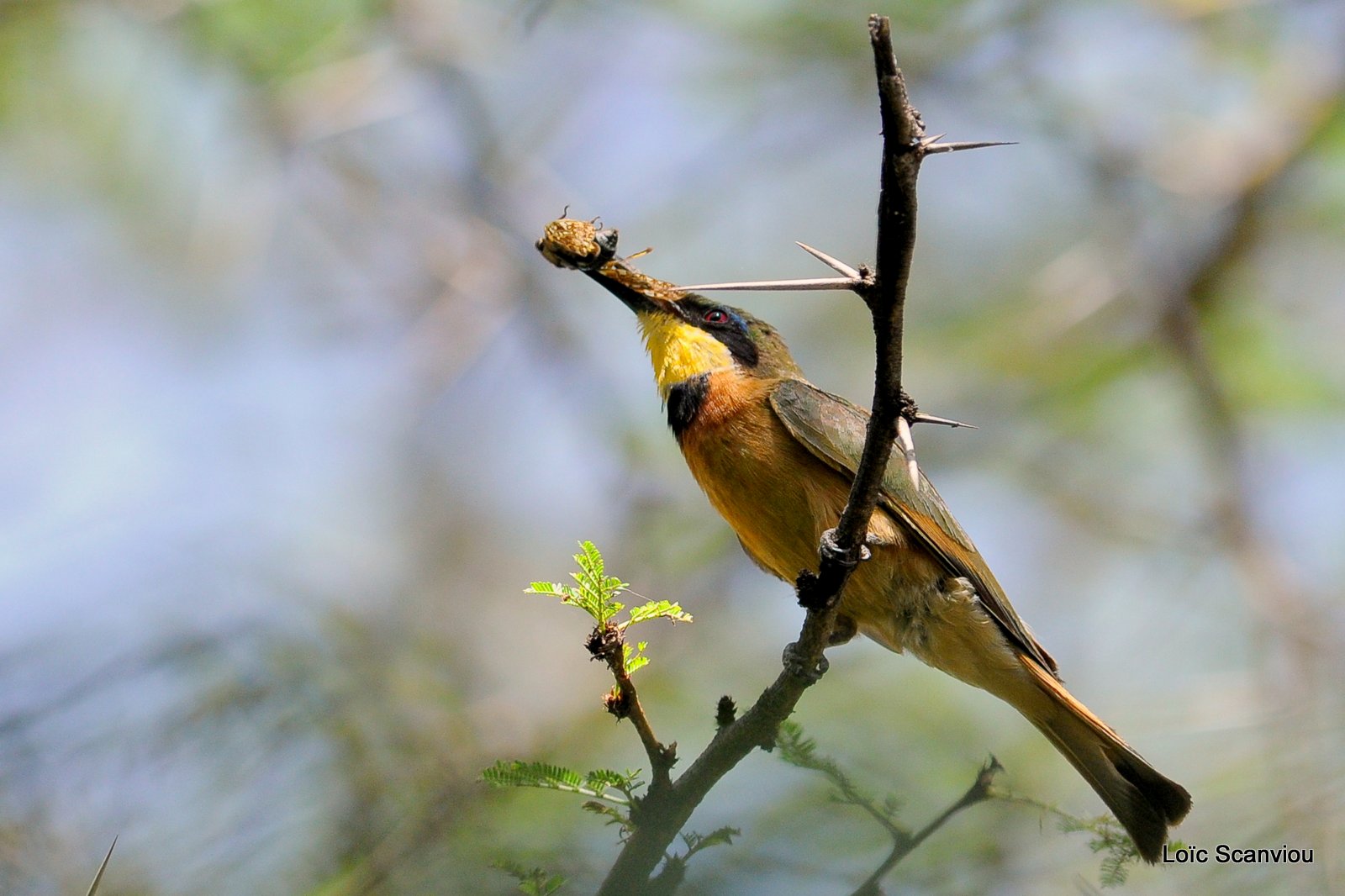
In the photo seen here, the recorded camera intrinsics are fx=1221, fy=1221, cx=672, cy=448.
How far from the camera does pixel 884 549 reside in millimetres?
4684

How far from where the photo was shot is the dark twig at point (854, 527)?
242 cm

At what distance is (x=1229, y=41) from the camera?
9.59m

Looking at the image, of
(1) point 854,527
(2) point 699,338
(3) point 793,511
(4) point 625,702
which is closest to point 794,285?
(1) point 854,527

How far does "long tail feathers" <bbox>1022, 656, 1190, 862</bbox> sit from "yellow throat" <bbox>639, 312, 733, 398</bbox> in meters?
1.91

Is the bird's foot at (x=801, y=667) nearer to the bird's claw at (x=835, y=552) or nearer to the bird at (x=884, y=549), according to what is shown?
the bird's claw at (x=835, y=552)

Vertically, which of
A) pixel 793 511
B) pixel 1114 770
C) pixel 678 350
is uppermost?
pixel 678 350

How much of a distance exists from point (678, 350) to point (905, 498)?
1376 mm


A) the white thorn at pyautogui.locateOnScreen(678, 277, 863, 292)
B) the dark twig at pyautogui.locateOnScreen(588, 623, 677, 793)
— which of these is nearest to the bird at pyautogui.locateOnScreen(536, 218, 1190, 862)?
the dark twig at pyautogui.locateOnScreen(588, 623, 677, 793)

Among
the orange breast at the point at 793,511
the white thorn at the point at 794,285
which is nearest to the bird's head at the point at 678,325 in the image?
the orange breast at the point at 793,511

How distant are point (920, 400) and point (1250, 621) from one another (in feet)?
9.75

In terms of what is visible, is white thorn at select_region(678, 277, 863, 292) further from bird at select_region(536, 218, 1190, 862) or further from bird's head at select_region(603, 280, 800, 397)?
bird's head at select_region(603, 280, 800, 397)

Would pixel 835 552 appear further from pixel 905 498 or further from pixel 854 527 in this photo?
pixel 905 498

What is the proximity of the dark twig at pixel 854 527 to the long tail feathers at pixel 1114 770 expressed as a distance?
1203mm

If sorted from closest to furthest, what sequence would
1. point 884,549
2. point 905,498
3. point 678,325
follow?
1. point 884,549
2. point 905,498
3. point 678,325
